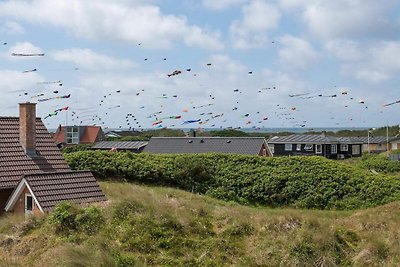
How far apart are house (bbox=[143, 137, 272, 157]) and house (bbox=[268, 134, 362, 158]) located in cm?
2295

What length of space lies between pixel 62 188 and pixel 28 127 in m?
5.09

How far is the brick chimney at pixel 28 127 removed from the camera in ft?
76.6

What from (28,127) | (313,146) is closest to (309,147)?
(313,146)

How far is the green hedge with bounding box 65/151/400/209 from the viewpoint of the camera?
2723 cm

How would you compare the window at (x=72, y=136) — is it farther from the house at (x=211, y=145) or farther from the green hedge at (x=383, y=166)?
the green hedge at (x=383, y=166)

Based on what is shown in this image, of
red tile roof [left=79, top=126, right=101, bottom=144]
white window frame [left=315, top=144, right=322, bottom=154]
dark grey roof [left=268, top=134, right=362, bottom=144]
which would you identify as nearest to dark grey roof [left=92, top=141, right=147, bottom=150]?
red tile roof [left=79, top=126, right=101, bottom=144]

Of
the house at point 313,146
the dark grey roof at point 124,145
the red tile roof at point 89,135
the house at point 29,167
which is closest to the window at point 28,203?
the house at point 29,167

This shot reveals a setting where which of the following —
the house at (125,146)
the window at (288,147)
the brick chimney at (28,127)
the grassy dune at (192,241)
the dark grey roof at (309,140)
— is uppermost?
the brick chimney at (28,127)

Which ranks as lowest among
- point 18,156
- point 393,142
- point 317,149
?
point 317,149

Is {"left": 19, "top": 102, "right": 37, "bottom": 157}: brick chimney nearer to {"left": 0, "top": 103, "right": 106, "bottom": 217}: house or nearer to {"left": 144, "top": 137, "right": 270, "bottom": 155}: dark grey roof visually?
{"left": 0, "top": 103, "right": 106, "bottom": 217}: house

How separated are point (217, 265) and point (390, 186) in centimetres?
1577

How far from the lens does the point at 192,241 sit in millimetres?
14820

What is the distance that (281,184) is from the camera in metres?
28.8

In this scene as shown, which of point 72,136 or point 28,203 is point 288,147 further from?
point 28,203
